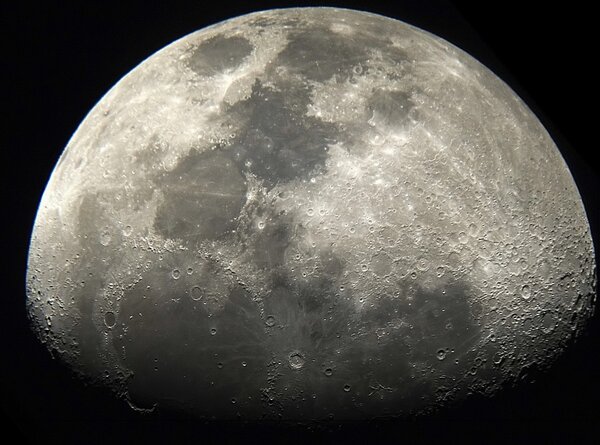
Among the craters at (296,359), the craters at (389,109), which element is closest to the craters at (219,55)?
the craters at (389,109)

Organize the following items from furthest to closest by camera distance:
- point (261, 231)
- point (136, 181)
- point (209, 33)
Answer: point (209, 33) < point (136, 181) < point (261, 231)

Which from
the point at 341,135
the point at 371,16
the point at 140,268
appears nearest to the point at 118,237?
the point at 140,268

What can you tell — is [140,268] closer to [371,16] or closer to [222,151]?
[222,151]

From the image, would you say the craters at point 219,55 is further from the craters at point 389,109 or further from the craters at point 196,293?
the craters at point 196,293

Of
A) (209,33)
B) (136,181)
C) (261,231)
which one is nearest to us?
(261,231)

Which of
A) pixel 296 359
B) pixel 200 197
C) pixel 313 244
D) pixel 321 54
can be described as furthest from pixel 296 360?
pixel 321 54

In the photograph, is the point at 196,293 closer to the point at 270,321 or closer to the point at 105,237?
the point at 270,321

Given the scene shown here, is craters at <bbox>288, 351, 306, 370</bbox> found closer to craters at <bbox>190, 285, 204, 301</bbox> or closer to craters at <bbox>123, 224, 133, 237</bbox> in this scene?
craters at <bbox>190, 285, 204, 301</bbox>
